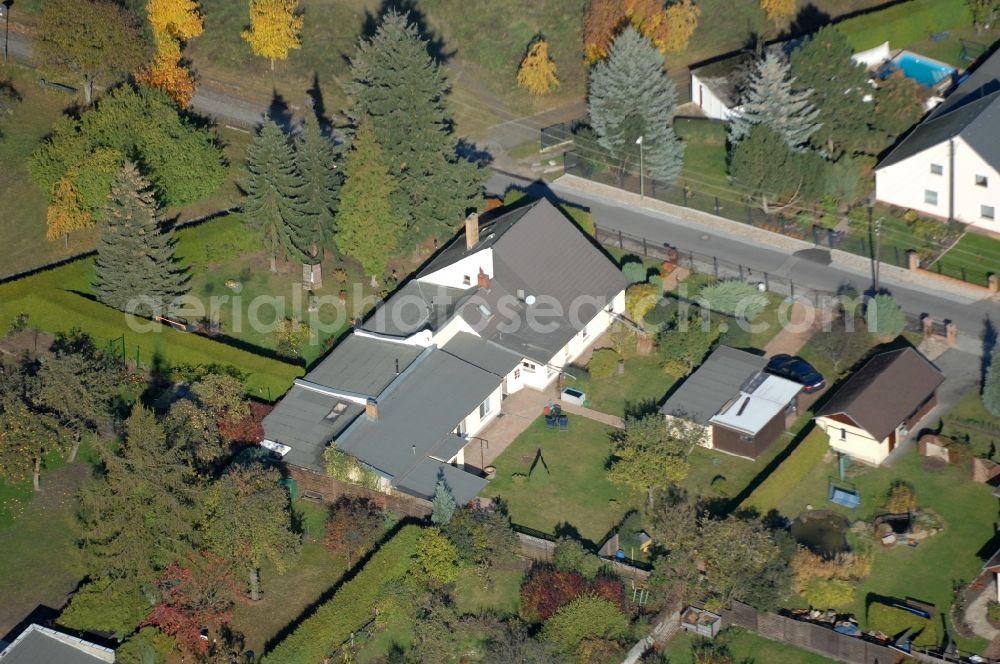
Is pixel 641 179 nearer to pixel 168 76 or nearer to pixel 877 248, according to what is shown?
pixel 877 248

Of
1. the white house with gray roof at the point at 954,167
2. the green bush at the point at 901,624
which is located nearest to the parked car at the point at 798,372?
the green bush at the point at 901,624

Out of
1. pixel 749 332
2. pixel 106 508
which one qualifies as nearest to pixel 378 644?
pixel 106 508

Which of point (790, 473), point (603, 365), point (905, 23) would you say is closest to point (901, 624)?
point (790, 473)

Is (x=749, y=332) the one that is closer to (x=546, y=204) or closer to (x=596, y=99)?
(x=546, y=204)

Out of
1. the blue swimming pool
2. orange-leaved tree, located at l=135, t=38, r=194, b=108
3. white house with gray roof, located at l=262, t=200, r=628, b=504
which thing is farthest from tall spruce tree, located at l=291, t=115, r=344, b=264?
the blue swimming pool

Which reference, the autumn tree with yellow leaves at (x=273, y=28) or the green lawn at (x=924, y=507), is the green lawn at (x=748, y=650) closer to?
the green lawn at (x=924, y=507)

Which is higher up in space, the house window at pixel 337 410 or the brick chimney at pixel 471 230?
the brick chimney at pixel 471 230
